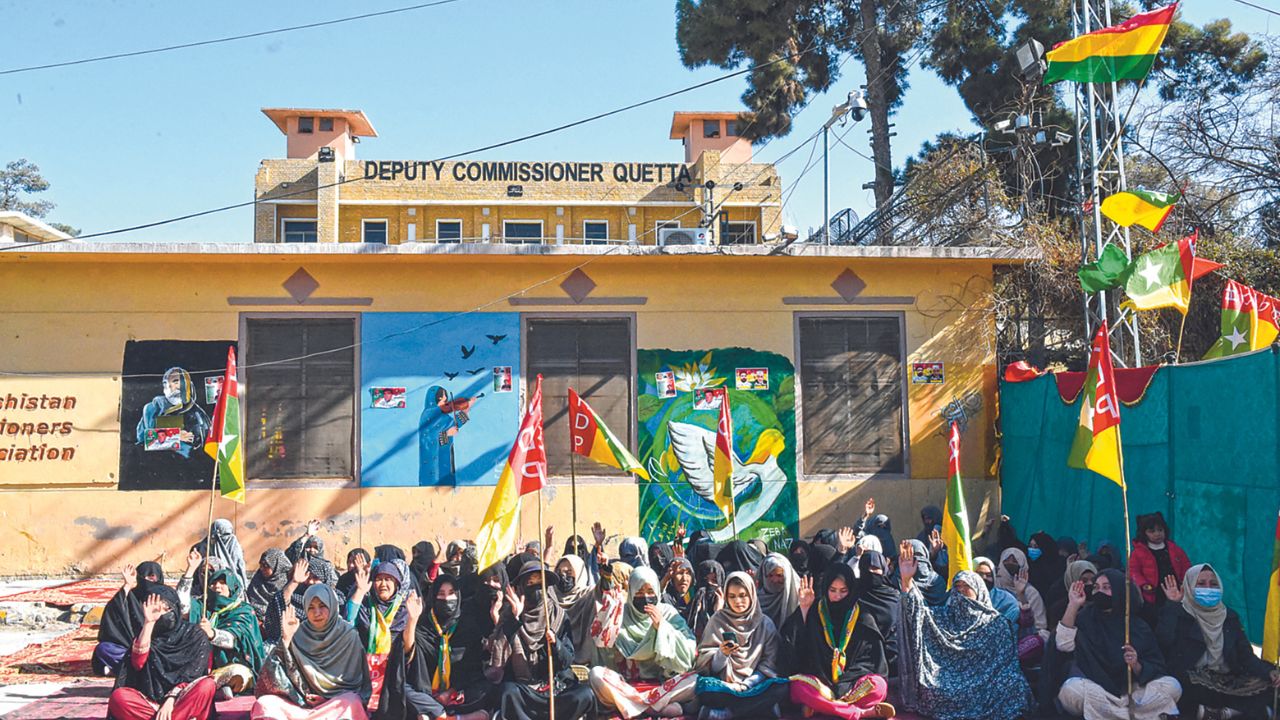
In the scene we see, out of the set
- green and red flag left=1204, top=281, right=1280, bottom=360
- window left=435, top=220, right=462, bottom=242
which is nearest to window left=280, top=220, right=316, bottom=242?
window left=435, top=220, right=462, bottom=242

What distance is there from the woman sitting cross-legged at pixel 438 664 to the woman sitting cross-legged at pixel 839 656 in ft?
6.71

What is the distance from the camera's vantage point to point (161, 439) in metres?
11.5

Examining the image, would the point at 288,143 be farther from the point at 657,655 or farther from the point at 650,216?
the point at 657,655

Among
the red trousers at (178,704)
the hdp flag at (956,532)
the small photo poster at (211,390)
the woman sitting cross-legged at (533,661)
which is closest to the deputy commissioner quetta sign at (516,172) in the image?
the small photo poster at (211,390)

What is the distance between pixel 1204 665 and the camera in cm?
630

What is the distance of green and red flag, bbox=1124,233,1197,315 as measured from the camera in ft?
30.8

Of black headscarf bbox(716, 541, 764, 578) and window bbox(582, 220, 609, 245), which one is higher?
window bbox(582, 220, 609, 245)

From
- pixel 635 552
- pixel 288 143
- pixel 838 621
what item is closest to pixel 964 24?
pixel 635 552

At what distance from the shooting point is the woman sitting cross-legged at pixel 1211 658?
20.4ft

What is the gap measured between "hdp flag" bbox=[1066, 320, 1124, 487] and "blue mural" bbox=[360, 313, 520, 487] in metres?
6.50

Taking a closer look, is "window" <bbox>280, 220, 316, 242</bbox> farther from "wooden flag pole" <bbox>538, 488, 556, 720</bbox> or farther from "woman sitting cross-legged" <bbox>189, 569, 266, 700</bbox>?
"wooden flag pole" <bbox>538, 488, 556, 720</bbox>

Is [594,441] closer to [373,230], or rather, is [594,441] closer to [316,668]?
[316,668]

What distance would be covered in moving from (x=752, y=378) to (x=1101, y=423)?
555cm

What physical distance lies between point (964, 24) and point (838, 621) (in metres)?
15.7
